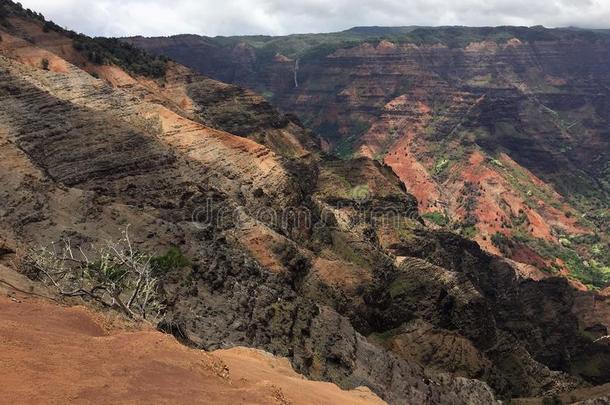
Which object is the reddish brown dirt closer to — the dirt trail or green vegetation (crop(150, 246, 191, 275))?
the dirt trail

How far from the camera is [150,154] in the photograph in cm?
5688

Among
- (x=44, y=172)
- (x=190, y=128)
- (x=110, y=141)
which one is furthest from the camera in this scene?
(x=190, y=128)

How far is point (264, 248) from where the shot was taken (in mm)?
49656

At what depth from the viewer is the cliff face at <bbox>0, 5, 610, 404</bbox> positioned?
1556 inches

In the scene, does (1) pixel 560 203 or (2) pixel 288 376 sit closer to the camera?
(2) pixel 288 376

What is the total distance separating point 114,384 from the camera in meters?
17.0

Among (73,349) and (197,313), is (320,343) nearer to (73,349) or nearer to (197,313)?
(197,313)

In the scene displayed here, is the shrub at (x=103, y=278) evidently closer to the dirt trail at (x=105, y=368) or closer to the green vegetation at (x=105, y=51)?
the dirt trail at (x=105, y=368)

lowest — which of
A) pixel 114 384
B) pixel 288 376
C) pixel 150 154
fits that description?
pixel 288 376

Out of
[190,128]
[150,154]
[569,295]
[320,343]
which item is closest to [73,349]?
[320,343]

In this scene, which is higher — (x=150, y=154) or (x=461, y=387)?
(x=150, y=154)

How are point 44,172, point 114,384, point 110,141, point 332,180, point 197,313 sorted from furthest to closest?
point 332,180 → point 110,141 → point 44,172 → point 197,313 → point 114,384

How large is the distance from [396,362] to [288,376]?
18366 mm

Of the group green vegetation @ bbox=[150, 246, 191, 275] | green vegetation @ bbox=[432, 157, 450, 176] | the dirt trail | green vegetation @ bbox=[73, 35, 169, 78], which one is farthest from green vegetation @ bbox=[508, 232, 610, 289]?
the dirt trail
